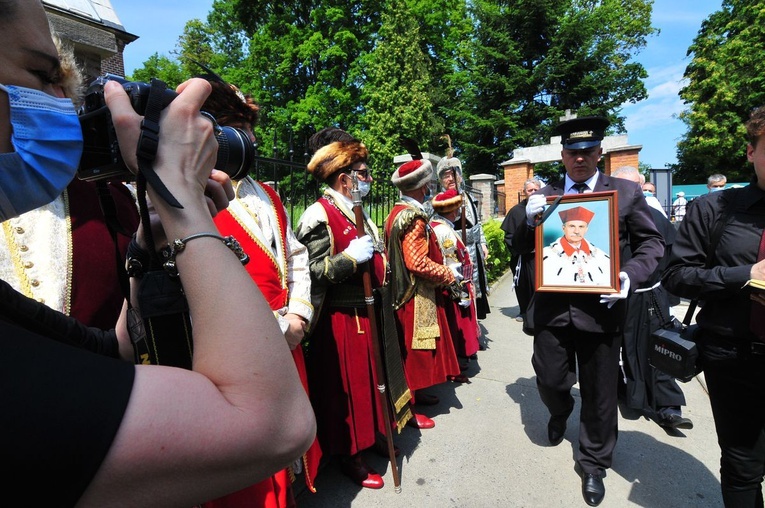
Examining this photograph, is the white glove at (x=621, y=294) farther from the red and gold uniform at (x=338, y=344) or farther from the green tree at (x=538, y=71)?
the green tree at (x=538, y=71)

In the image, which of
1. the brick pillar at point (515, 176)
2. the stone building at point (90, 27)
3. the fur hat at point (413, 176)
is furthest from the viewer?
the brick pillar at point (515, 176)

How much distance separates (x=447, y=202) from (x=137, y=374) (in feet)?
13.7

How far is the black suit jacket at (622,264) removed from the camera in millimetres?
2656

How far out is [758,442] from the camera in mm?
2002

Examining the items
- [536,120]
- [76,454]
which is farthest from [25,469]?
[536,120]

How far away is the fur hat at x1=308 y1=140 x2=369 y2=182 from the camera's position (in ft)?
9.61

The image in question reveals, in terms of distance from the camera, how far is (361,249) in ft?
8.82

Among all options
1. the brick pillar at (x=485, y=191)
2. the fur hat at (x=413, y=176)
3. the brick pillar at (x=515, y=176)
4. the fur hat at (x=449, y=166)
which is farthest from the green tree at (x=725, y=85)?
the fur hat at (x=413, y=176)

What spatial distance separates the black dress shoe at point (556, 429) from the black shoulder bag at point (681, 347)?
1134 millimetres

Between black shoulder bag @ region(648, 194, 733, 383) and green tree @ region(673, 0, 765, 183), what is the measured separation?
27238 millimetres

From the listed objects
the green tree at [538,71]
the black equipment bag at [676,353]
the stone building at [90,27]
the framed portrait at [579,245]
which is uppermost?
the green tree at [538,71]

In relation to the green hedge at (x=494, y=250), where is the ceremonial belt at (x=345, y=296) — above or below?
above

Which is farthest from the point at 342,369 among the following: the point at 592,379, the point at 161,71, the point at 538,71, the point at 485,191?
the point at 161,71

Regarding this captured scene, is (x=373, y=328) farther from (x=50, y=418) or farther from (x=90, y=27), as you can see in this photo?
(x=90, y=27)
